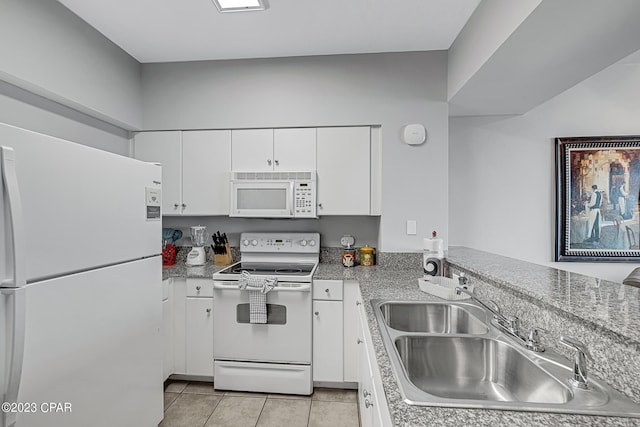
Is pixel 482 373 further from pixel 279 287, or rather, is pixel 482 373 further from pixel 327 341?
pixel 279 287

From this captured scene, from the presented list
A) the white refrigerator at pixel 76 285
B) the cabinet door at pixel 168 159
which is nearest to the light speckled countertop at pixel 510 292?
the cabinet door at pixel 168 159

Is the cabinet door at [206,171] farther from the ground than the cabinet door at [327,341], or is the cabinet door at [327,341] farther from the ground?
the cabinet door at [206,171]

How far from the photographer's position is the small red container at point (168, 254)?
8.89 ft

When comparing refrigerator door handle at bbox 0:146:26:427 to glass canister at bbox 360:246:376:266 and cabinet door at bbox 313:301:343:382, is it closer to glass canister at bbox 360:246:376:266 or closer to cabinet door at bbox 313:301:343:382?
cabinet door at bbox 313:301:343:382

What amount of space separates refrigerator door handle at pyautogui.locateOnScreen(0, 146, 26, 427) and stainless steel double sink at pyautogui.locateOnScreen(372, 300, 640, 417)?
1148 millimetres

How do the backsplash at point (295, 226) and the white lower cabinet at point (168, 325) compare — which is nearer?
the white lower cabinet at point (168, 325)

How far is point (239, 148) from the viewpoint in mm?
2576

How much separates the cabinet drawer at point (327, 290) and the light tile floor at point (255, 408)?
0.70m

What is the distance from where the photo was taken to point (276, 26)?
206 cm

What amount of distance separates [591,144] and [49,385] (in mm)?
3826

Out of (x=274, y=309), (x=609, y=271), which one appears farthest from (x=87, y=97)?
(x=609, y=271)

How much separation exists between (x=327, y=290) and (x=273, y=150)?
1207 mm

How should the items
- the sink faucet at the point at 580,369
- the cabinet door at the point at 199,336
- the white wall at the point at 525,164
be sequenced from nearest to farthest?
the sink faucet at the point at 580,369
the cabinet door at the point at 199,336
the white wall at the point at 525,164

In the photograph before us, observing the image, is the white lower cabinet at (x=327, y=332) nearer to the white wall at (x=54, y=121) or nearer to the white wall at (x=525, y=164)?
the white wall at (x=525, y=164)
